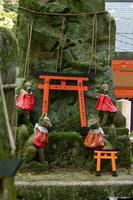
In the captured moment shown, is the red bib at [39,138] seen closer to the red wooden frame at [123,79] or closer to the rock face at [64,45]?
the rock face at [64,45]

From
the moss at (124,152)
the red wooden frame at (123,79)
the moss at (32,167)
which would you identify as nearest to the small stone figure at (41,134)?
the moss at (32,167)

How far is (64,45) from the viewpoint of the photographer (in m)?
8.12

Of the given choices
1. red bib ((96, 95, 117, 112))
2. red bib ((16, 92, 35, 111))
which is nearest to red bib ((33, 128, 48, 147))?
red bib ((16, 92, 35, 111))

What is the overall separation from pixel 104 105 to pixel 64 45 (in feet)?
4.11

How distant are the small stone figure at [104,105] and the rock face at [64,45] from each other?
0.31m

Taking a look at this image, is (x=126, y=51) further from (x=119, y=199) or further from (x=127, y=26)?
(x=119, y=199)

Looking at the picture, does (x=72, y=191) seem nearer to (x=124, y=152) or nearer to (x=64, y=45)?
(x=124, y=152)

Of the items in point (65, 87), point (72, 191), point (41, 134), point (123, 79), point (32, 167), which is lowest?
point (72, 191)

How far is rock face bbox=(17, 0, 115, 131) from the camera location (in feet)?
26.4

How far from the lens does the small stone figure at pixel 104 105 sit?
7.69 metres

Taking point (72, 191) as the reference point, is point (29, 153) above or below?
above

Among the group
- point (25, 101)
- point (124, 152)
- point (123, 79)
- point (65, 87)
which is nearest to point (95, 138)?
point (124, 152)

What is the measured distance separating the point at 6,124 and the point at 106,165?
4.60 metres

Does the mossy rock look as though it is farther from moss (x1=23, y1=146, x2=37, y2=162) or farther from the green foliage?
the green foliage
